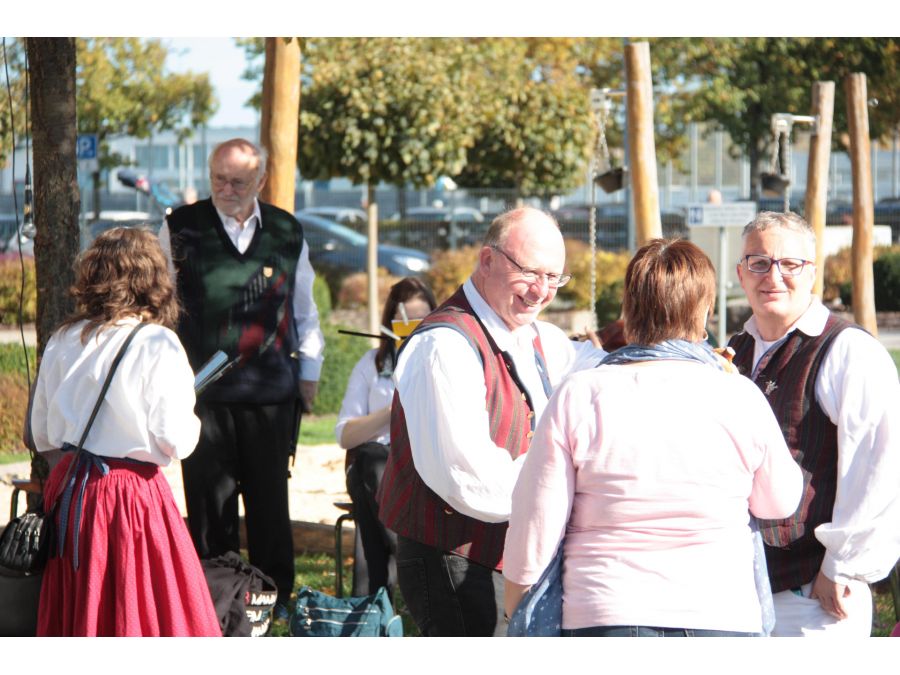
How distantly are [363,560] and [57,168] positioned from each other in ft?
7.08

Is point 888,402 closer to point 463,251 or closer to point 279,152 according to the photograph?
point 279,152

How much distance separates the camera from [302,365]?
5199mm

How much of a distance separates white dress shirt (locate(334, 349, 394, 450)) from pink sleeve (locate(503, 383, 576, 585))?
2.86m

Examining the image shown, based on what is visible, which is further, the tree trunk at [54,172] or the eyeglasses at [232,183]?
the tree trunk at [54,172]

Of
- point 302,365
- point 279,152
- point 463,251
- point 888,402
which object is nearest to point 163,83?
point 463,251

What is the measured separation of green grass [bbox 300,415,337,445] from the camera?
10609 millimetres

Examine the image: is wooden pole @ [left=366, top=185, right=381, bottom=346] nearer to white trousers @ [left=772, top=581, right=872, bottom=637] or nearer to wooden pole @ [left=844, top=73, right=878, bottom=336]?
wooden pole @ [left=844, top=73, right=878, bottom=336]

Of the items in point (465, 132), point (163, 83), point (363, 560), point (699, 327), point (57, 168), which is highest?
point (163, 83)

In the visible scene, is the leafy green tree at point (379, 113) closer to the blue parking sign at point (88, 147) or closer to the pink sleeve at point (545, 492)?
the blue parking sign at point (88, 147)

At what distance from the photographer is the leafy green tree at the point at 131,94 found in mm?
23391

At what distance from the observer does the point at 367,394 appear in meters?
5.54

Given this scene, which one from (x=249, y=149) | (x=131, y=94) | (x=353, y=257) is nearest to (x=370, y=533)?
(x=249, y=149)

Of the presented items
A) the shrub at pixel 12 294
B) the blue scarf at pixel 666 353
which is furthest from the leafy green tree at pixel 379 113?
the blue scarf at pixel 666 353

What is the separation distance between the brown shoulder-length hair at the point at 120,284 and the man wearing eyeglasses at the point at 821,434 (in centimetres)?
175
